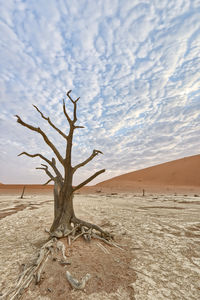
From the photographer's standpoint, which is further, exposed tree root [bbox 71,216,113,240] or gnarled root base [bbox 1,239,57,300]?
exposed tree root [bbox 71,216,113,240]

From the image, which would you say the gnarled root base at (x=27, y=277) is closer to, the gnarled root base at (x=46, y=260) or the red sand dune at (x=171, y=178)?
the gnarled root base at (x=46, y=260)

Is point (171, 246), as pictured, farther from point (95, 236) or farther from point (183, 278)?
point (95, 236)

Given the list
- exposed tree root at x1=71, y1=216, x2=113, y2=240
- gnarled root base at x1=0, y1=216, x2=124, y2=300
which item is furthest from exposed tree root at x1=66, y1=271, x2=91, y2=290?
exposed tree root at x1=71, y1=216, x2=113, y2=240

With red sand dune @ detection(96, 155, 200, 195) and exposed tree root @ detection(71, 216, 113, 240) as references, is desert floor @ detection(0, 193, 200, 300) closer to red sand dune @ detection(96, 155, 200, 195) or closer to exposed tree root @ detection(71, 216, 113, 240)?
exposed tree root @ detection(71, 216, 113, 240)

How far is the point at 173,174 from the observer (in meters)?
52.8

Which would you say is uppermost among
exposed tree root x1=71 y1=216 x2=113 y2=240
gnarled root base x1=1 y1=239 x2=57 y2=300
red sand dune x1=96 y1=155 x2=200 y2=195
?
red sand dune x1=96 y1=155 x2=200 y2=195

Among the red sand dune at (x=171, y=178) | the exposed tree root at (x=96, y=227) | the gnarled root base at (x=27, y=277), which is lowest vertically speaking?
the gnarled root base at (x=27, y=277)

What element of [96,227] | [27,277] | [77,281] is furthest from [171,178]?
[27,277]

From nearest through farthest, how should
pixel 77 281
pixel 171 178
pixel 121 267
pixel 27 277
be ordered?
pixel 77 281 → pixel 27 277 → pixel 121 267 → pixel 171 178

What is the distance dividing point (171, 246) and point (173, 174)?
175 ft

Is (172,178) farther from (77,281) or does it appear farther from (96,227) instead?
(77,281)

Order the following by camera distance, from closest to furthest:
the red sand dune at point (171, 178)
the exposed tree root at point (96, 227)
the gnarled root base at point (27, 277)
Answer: the gnarled root base at point (27, 277), the exposed tree root at point (96, 227), the red sand dune at point (171, 178)

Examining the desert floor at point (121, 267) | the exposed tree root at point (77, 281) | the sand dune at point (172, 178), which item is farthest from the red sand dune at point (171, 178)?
the exposed tree root at point (77, 281)

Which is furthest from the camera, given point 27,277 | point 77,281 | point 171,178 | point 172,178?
point 171,178
